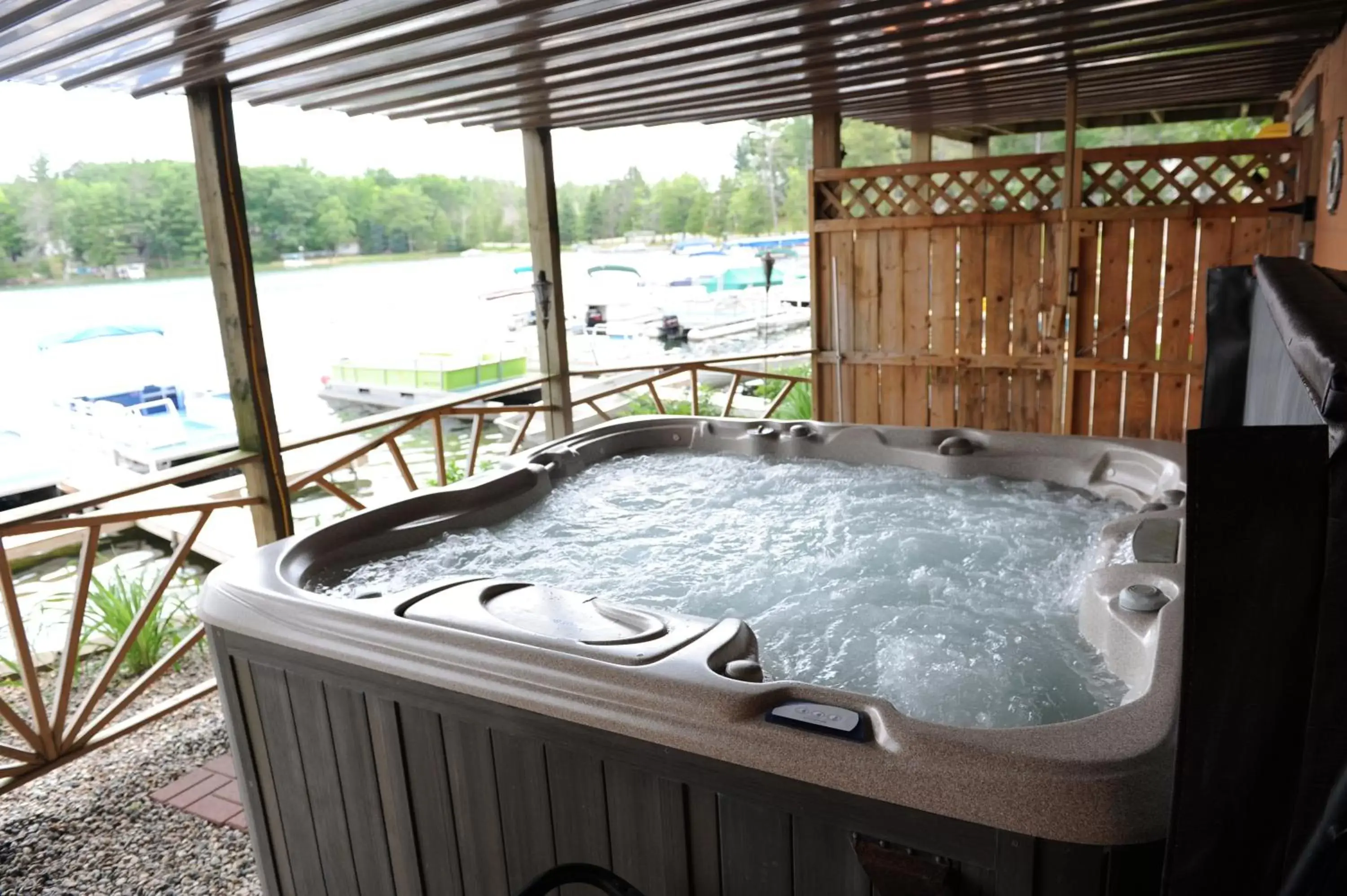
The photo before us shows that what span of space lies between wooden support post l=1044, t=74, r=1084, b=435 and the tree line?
16.5ft

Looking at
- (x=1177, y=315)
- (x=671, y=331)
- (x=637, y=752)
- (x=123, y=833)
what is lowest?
(x=123, y=833)

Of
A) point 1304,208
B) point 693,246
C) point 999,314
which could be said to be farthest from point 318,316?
point 1304,208

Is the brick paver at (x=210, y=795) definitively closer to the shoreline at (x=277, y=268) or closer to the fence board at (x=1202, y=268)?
the fence board at (x=1202, y=268)

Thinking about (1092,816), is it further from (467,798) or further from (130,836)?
(130,836)

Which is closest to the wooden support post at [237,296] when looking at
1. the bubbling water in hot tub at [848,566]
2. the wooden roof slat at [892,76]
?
the bubbling water in hot tub at [848,566]

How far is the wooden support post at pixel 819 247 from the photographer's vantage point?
16.1ft

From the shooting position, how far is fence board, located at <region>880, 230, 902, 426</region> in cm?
488

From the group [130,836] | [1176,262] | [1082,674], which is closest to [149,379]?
[130,836]

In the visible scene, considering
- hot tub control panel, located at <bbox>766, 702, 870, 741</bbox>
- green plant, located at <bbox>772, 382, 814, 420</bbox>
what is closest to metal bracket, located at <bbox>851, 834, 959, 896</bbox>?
hot tub control panel, located at <bbox>766, 702, 870, 741</bbox>

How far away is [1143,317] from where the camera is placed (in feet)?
14.1

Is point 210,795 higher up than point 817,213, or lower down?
lower down

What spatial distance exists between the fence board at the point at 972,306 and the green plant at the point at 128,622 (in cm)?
394

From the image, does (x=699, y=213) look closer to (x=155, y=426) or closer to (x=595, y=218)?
(x=595, y=218)

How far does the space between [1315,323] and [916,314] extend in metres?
3.93
